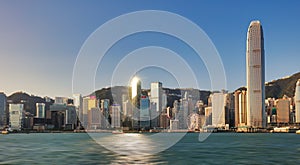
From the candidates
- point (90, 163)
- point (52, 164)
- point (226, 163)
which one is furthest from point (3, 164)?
point (226, 163)

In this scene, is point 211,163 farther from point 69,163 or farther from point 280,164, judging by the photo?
point 69,163

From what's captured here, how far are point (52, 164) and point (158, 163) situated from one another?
15053mm

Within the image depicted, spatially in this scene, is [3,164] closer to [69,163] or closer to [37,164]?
[37,164]

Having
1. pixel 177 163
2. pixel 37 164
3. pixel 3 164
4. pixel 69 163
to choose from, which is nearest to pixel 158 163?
pixel 177 163

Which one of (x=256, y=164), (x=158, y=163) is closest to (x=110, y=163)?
(x=158, y=163)

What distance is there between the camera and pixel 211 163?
55500 mm

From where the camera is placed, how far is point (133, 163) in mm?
53781

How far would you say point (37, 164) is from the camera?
5447cm

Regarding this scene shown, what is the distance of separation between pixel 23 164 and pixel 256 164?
3316 centimetres

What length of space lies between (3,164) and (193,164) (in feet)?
88.8

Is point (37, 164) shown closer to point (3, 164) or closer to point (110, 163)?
point (3, 164)

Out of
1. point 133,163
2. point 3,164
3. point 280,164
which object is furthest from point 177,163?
point 3,164

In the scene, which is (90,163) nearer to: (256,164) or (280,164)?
(256,164)

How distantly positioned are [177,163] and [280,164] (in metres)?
14.6
